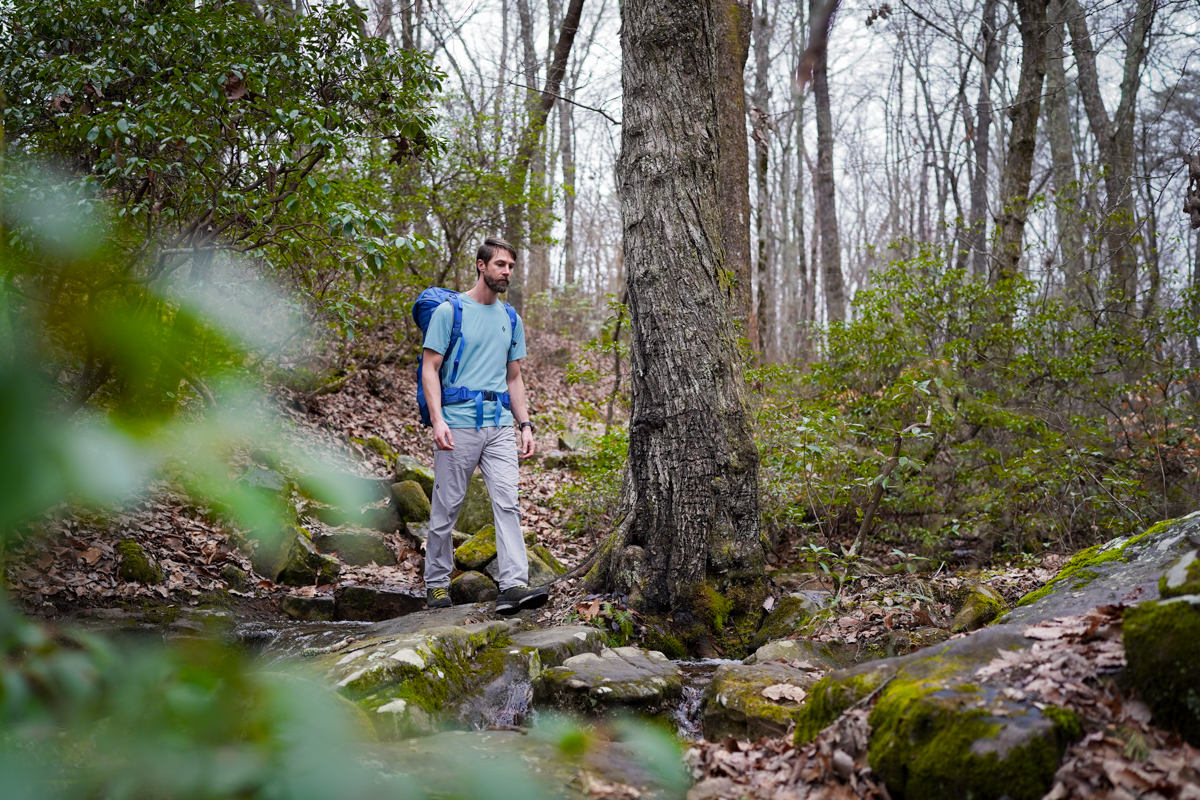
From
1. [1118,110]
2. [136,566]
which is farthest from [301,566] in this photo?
[1118,110]

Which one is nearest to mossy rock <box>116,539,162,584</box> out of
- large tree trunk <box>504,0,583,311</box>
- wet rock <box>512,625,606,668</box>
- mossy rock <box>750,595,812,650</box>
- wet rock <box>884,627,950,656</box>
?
wet rock <box>512,625,606,668</box>

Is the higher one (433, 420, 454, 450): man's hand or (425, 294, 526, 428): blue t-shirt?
(425, 294, 526, 428): blue t-shirt

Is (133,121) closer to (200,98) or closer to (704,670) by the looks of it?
(200,98)

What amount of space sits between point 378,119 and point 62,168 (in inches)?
93.1

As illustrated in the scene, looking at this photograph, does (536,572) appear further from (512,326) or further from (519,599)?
(512,326)

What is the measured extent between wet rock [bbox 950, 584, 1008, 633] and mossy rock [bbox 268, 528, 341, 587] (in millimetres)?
5180

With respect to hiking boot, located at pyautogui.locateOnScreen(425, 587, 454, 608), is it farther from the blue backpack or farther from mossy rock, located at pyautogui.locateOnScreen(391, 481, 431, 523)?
mossy rock, located at pyautogui.locateOnScreen(391, 481, 431, 523)

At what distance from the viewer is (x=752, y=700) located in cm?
354

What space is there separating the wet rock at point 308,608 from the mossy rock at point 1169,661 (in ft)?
18.1

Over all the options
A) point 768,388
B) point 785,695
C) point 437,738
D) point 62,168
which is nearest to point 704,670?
point 785,695

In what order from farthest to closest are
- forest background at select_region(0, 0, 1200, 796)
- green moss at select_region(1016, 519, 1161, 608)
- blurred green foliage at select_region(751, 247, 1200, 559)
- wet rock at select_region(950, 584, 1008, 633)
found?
blurred green foliage at select_region(751, 247, 1200, 559) → wet rock at select_region(950, 584, 1008, 633) → green moss at select_region(1016, 519, 1161, 608) → forest background at select_region(0, 0, 1200, 796)

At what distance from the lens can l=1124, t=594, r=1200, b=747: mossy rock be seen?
78.4 inches

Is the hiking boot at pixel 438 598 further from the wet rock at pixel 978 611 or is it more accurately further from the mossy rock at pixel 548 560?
the wet rock at pixel 978 611

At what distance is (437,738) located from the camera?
295cm
